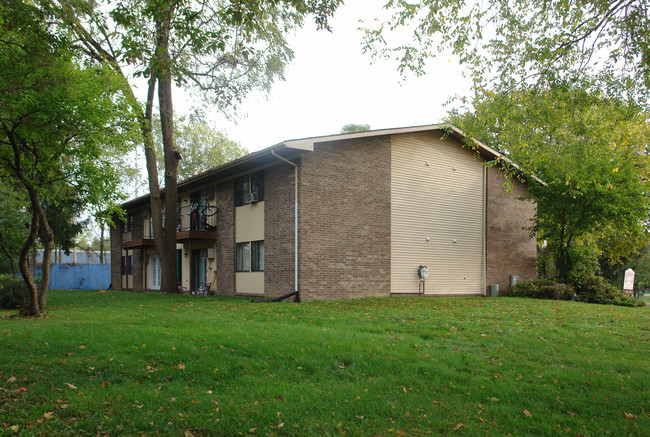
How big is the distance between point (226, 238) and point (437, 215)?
8104 mm

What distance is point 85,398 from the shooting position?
18.1 feet

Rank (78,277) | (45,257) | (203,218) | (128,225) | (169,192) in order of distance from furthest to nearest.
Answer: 1. (78,277)
2. (128,225)
3. (203,218)
4. (169,192)
5. (45,257)

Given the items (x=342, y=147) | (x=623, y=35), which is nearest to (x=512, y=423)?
(x=623, y=35)

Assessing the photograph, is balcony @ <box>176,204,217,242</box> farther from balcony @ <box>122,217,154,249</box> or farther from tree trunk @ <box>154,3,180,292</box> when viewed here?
balcony @ <box>122,217,154,249</box>

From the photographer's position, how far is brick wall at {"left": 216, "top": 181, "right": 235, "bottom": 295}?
18.9 m

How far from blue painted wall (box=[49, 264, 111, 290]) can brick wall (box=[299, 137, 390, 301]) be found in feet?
83.5

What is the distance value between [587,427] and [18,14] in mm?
9554

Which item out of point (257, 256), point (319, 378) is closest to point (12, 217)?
point (257, 256)

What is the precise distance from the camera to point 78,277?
36406 millimetres

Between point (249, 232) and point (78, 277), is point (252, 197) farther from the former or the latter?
point (78, 277)

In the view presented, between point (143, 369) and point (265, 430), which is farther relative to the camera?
point (143, 369)

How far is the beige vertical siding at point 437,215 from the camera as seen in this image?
17797 millimetres

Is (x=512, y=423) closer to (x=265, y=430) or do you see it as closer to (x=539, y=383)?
(x=539, y=383)

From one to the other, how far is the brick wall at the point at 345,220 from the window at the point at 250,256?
258cm
